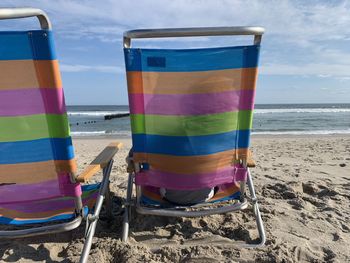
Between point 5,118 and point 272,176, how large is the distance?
3.15 meters

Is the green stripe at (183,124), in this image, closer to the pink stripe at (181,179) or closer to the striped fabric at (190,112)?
the striped fabric at (190,112)

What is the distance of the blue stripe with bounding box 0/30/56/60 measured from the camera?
1.71 m

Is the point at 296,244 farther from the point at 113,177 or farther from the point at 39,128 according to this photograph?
the point at 113,177

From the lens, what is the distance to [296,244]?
2.20 meters

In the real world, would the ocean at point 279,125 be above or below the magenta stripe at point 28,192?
below

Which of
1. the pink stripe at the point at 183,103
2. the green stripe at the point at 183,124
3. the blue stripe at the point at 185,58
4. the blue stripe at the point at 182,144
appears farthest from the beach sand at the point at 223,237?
Result: the blue stripe at the point at 185,58

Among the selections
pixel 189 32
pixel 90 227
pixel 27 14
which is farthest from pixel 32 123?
pixel 189 32

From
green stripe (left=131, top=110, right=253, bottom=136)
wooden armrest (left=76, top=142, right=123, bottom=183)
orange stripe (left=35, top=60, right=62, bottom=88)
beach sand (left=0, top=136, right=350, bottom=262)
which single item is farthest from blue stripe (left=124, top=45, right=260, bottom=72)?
beach sand (left=0, top=136, right=350, bottom=262)

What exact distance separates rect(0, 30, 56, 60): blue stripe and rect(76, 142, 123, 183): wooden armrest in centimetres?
71

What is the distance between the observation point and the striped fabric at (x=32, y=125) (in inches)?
68.3

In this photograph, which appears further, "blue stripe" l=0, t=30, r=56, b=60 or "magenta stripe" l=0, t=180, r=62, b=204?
"magenta stripe" l=0, t=180, r=62, b=204

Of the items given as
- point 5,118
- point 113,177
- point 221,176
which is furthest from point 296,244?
point 113,177

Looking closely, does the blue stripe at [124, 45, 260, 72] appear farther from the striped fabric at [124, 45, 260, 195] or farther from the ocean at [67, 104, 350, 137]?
the ocean at [67, 104, 350, 137]

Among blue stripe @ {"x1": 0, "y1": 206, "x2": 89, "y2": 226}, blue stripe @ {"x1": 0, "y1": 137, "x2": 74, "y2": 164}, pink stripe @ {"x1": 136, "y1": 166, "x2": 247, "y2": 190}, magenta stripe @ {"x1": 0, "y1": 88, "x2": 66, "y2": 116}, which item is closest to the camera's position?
magenta stripe @ {"x1": 0, "y1": 88, "x2": 66, "y2": 116}
